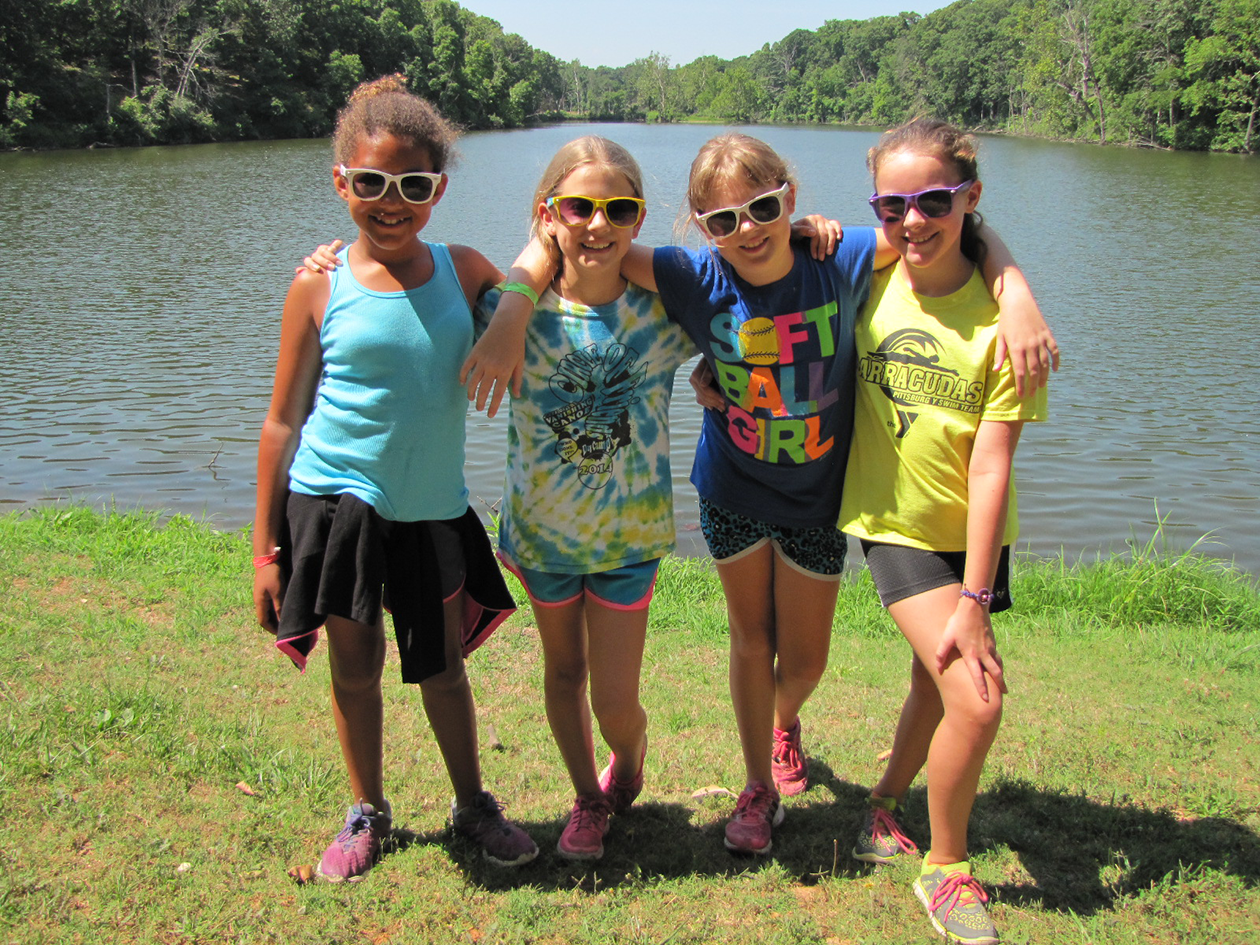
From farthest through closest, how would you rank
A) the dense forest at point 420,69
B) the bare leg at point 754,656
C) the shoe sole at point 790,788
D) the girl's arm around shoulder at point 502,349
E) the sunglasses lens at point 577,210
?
the dense forest at point 420,69 → the shoe sole at point 790,788 → the bare leg at point 754,656 → the sunglasses lens at point 577,210 → the girl's arm around shoulder at point 502,349

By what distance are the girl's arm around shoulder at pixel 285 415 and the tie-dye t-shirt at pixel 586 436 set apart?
1.69 ft

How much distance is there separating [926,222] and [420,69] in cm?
8320

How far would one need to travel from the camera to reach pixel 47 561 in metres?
5.16

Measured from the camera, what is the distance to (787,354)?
2805 millimetres

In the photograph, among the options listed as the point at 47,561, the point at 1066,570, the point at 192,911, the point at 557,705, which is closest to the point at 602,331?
the point at 557,705

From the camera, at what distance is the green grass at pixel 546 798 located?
258cm

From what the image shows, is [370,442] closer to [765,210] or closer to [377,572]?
[377,572]

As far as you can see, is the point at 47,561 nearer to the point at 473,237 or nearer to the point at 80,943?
the point at 80,943

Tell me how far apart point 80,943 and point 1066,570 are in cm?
595

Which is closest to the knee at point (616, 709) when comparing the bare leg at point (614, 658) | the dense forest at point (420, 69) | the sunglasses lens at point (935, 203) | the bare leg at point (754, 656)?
the bare leg at point (614, 658)

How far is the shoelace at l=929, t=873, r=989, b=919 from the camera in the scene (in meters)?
2.55

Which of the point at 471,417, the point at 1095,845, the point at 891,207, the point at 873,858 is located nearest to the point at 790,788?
the point at 873,858

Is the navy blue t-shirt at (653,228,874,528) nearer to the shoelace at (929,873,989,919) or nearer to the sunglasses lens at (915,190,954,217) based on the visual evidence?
the sunglasses lens at (915,190,954,217)

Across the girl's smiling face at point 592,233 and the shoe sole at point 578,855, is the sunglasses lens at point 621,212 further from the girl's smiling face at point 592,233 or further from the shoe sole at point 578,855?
the shoe sole at point 578,855
